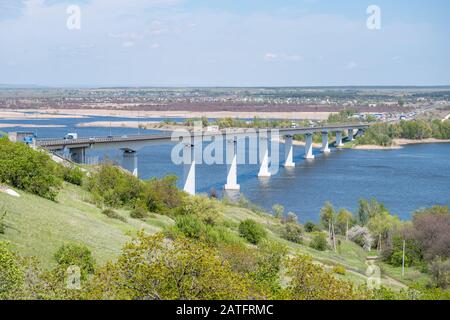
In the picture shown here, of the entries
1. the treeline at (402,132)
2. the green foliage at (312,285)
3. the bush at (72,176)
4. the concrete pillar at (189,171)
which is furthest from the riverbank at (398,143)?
the green foliage at (312,285)

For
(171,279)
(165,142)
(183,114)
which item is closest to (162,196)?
(171,279)

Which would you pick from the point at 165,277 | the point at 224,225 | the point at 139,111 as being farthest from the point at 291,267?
the point at 139,111

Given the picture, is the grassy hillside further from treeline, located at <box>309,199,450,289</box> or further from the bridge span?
the bridge span

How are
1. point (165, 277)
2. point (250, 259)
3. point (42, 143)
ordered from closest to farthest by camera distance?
point (165, 277)
point (250, 259)
point (42, 143)
